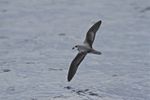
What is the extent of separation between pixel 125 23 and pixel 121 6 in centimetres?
273

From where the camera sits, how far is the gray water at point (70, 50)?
1045 inches

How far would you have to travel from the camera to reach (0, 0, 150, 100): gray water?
2653 cm

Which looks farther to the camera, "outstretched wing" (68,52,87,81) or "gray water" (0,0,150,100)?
"gray water" (0,0,150,100)

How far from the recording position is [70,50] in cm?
3158

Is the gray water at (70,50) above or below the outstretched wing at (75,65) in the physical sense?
below

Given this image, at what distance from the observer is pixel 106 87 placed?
2684 centimetres

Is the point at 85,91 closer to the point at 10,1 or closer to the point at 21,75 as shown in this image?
the point at 21,75

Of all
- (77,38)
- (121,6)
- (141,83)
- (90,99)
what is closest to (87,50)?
(90,99)

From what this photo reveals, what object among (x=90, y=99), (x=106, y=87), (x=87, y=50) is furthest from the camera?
(x=106, y=87)

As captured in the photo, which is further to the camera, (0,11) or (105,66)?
(0,11)

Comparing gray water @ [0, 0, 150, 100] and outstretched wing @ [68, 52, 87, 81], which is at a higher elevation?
outstretched wing @ [68, 52, 87, 81]

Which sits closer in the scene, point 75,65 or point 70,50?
point 75,65

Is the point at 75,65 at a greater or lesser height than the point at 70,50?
greater

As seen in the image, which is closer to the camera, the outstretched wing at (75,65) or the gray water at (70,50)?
the outstretched wing at (75,65)
